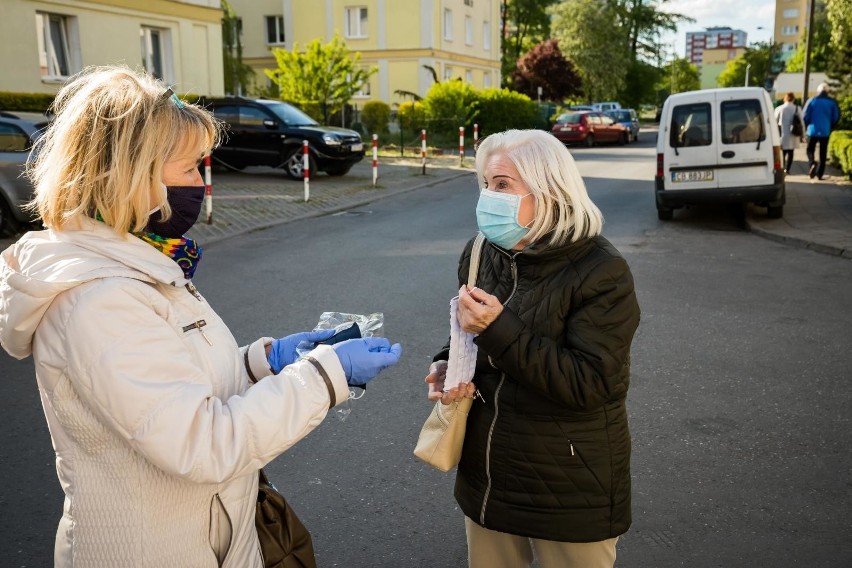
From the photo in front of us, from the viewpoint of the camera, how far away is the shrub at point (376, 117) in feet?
113

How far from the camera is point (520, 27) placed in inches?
2793

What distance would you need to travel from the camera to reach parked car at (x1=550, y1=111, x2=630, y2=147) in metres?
35.5

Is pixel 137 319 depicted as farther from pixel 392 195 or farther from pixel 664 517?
pixel 392 195

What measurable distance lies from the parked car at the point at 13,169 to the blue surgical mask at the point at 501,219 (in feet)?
34.2

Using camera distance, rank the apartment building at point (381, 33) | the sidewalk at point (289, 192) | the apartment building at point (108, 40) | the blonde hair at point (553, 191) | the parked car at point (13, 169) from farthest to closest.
Answer: the apartment building at point (381, 33) → the apartment building at point (108, 40) → the sidewalk at point (289, 192) → the parked car at point (13, 169) → the blonde hair at point (553, 191)

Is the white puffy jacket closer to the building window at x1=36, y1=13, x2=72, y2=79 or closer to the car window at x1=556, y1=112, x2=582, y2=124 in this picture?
the building window at x1=36, y1=13, x2=72, y2=79

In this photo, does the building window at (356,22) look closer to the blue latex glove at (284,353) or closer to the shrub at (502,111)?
the shrub at (502,111)

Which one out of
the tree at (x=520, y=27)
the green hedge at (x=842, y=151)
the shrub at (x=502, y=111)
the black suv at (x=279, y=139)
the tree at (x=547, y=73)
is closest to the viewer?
the green hedge at (x=842, y=151)

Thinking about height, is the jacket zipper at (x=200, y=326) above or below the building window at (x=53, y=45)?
below

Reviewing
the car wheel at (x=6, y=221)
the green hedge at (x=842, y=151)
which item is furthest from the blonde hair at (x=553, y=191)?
the green hedge at (x=842, y=151)

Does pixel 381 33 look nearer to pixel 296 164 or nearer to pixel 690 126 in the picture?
pixel 296 164

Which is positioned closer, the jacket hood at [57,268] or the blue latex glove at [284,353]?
the jacket hood at [57,268]

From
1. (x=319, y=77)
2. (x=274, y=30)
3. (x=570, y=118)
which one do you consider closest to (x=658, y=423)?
(x=319, y=77)

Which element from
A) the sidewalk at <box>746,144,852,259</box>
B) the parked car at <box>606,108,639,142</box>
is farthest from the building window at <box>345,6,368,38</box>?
the sidewalk at <box>746,144,852,259</box>
